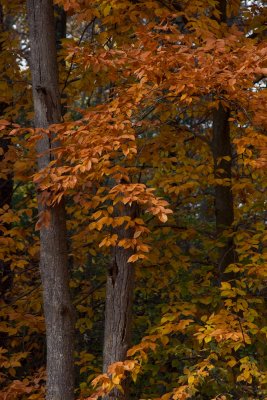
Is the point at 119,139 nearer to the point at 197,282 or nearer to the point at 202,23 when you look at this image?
the point at 202,23

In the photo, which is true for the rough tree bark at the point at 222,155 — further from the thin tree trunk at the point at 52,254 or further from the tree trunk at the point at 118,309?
the thin tree trunk at the point at 52,254

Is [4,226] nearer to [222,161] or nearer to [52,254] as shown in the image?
[52,254]

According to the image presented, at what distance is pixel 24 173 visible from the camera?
573 centimetres

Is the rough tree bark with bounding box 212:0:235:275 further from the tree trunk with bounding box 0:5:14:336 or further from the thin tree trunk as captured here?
the tree trunk with bounding box 0:5:14:336

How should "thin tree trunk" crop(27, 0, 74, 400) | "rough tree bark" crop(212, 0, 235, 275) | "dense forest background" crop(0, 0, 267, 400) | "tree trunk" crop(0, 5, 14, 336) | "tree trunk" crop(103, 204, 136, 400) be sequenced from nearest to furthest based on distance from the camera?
1. "dense forest background" crop(0, 0, 267, 400)
2. "tree trunk" crop(103, 204, 136, 400)
3. "thin tree trunk" crop(27, 0, 74, 400)
4. "rough tree bark" crop(212, 0, 235, 275)
5. "tree trunk" crop(0, 5, 14, 336)

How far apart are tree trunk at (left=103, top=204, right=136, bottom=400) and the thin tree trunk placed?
14.7 inches

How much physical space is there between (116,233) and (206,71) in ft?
5.17

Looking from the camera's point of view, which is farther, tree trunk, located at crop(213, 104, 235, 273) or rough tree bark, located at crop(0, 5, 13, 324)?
rough tree bark, located at crop(0, 5, 13, 324)

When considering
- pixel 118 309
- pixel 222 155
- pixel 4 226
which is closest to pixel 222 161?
pixel 222 155

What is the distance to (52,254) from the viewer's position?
5.28m

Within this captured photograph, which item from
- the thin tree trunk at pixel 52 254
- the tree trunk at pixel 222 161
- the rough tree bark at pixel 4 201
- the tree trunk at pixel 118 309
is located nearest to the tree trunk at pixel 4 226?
the rough tree bark at pixel 4 201

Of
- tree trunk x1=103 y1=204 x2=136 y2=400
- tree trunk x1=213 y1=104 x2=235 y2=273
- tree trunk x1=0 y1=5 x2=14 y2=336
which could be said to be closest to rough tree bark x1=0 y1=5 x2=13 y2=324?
tree trunk x1=0 y1=5 x2=14 y2=336

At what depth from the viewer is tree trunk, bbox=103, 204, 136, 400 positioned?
16.9ft

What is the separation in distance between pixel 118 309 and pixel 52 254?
2.46 feet
